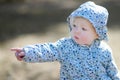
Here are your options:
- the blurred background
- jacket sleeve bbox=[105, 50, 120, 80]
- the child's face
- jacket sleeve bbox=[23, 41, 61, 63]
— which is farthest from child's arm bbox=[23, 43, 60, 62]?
the blurred background

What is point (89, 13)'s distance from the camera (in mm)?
2342

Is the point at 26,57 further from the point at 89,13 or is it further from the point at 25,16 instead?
the point at 25,16

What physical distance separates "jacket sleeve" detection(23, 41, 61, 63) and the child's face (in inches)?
4.9

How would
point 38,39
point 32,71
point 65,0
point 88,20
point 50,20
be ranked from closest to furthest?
point 88,20 → point 32,71 → point 38,39 → point 50,20 → point 65,0

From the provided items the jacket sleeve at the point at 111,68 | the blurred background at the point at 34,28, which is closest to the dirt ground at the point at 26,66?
the blurred background at the point at 34,28

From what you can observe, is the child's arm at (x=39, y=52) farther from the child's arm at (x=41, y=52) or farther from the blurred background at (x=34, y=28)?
the blurred background at (x=34, y=28)

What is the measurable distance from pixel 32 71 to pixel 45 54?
1648 millimetres

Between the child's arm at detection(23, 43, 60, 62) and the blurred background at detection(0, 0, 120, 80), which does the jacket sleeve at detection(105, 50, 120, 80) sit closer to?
the child's arm at detection(23, 43, 60, 62)

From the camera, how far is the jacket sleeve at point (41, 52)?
93.0 inches

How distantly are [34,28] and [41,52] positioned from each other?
275 cm

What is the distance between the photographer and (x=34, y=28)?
5.12 meters

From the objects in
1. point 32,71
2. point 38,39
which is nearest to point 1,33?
point 38,39

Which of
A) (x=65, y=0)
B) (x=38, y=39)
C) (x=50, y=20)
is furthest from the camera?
(x=65, y=0)

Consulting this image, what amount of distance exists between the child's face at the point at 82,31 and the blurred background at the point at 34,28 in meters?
1.55
